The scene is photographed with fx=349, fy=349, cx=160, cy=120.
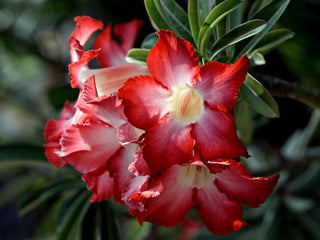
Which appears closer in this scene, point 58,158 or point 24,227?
point 58,158

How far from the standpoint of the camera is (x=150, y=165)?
45 centimetres

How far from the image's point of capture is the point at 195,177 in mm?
556

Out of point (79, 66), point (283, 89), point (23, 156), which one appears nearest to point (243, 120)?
point (283, 89)

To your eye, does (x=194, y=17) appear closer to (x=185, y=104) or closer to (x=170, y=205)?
(x=185, y=104)

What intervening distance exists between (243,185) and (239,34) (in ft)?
0.74

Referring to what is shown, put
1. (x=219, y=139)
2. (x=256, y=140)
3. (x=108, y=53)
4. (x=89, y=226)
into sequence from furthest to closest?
(x=256, y=140), (x=89, y=226), (x=108, y=53), (x=219, y=139)

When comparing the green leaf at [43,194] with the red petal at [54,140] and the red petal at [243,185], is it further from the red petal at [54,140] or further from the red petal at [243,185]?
the red petal at [243,185]

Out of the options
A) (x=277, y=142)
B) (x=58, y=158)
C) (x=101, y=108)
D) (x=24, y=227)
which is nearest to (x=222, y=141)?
(x=101, y=108)

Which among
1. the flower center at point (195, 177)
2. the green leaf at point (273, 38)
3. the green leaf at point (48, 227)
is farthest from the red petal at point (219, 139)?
the green leaf at point (48, 227)

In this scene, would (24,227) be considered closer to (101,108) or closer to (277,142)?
(277,142)

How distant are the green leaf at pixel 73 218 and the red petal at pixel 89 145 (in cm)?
27

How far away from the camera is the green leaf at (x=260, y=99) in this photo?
529mm

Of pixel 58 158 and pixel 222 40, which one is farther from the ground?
pixel 222 40

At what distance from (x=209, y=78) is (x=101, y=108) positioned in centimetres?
15
